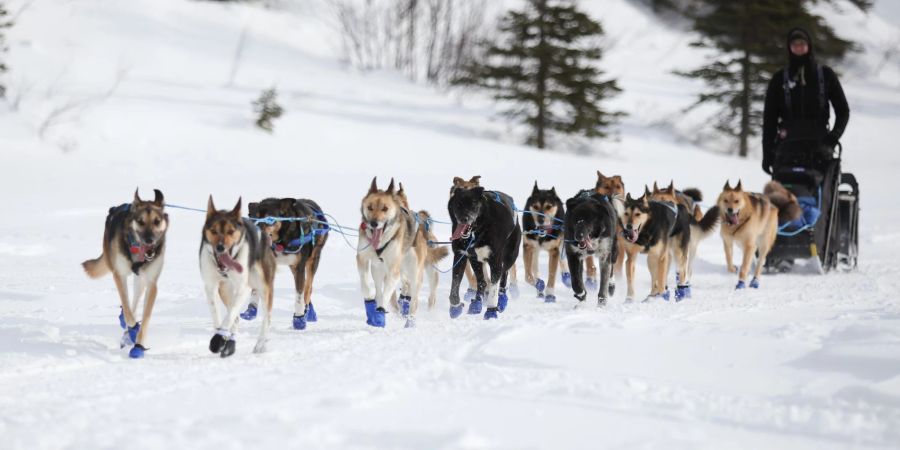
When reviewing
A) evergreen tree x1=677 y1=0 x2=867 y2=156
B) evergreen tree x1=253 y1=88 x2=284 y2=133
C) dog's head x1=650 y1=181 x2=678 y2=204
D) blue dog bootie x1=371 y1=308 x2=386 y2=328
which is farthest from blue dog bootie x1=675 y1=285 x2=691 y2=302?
evergreen tree x1=677 y1=0 x2=867 y2=156

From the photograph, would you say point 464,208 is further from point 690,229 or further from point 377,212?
point 690,229

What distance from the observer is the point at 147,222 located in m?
5.00

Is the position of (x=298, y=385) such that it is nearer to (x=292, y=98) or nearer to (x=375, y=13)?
(x=292, y=98)

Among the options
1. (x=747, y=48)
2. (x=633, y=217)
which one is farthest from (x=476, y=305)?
(x=747, y=48)

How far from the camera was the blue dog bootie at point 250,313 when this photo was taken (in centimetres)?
630

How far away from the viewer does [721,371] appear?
12.9 ft

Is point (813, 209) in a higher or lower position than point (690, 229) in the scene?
higher

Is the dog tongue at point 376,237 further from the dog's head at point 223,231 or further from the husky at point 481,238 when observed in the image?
the dog's head at point 223,231

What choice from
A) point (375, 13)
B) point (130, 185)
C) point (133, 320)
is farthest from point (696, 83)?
point (133, 320)

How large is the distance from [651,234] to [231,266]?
392 cm

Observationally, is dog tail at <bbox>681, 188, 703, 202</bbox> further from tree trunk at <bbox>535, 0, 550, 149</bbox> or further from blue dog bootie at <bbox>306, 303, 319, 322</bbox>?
tree trunk at <bbox>535, 0, 550, 149</bbox>

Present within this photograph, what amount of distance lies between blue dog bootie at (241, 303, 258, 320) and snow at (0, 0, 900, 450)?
0.91ft

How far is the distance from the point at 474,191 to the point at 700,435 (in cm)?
354

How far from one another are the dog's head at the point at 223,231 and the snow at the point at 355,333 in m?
0.63
